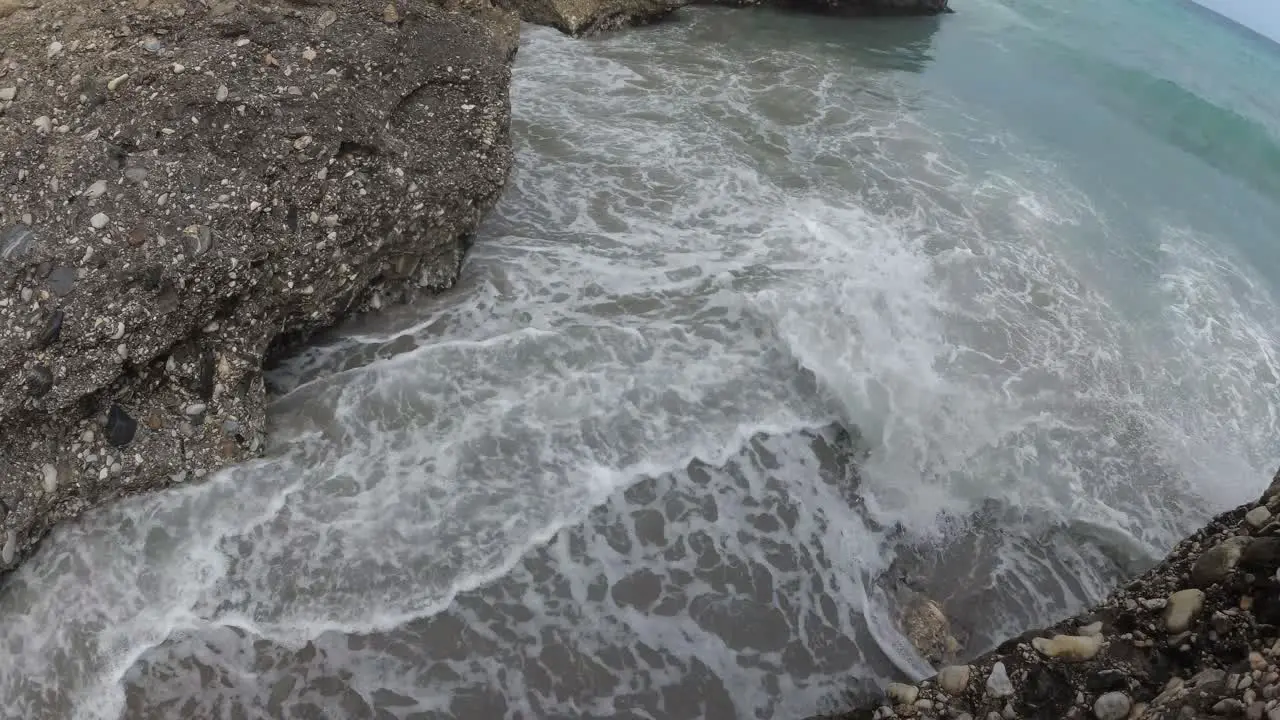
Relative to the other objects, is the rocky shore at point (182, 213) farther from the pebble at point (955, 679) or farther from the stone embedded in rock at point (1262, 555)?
the stone embedded in rock at point (1262, 555)

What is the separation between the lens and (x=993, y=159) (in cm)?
1129

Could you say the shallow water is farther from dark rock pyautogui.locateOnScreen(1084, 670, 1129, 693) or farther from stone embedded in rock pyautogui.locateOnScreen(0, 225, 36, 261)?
stone embedded in rock pyautogui.locateOnScreen(0, 225, 36, 261)

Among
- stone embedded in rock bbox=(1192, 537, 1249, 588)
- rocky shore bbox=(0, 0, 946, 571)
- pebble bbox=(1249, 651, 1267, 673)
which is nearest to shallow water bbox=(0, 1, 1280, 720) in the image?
rocky shore bbox=(0, 0, 946, 571)

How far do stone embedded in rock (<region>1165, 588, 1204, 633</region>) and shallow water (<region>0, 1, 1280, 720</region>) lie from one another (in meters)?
1.67

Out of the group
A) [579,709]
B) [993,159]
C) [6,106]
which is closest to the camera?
[579,709]

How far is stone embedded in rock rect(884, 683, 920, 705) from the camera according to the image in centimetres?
362

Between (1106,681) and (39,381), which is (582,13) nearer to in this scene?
(39,381)

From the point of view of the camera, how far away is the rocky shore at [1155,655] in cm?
282

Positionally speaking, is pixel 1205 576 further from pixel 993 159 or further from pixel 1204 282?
pixel 993 159

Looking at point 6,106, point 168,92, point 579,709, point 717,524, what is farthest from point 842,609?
point 6,106

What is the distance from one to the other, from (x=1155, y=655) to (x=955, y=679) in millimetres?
833

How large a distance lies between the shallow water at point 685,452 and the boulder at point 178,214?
0.41 metres

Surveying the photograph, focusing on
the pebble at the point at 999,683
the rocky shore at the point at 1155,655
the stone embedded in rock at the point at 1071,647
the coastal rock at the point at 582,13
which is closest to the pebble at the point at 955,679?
the rocky shore at the point at 1155,655

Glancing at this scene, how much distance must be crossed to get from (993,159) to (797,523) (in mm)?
8522
